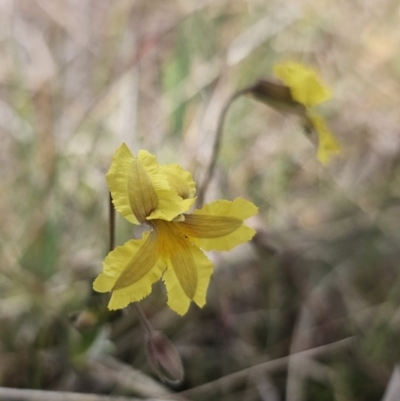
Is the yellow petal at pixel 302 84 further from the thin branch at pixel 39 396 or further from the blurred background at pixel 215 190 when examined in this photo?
the thin branch at pixel 39 396

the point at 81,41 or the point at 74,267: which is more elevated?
the point at 81,41

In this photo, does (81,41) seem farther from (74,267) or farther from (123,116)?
(74,267)

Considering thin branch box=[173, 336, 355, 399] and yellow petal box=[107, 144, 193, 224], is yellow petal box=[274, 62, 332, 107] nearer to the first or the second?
yellow petal box=[107, 144, 193, 224]

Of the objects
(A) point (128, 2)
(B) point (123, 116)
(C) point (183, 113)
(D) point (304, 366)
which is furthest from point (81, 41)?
(D) point (304, 366)

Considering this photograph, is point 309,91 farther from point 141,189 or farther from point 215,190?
point 215,190

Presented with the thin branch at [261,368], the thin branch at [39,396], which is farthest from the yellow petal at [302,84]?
the thin branch at [39,396]

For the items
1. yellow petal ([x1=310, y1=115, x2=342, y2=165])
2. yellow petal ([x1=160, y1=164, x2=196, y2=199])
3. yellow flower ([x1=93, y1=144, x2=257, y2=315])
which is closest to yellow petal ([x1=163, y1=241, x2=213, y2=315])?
yellow flower ([x1=93, y1=144, x2=257, y2=315])

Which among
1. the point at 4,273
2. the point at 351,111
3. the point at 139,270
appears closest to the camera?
the point at 139,270
